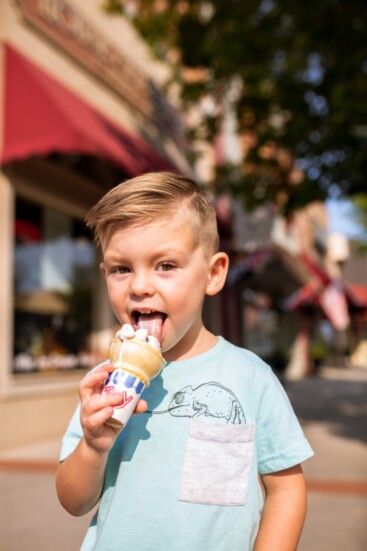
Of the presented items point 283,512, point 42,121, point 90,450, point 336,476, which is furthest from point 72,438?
point 42,121

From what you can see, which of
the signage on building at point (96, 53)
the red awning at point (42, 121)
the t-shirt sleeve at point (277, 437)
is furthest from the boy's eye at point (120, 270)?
the signage on building at point (96, 53)

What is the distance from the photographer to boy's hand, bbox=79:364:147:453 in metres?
1.21

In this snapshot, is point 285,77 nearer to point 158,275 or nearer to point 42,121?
point 42,121

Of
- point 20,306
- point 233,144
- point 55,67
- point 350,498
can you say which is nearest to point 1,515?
point 350,498

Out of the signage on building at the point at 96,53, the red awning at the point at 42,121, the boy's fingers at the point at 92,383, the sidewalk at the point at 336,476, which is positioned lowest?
the sidewalk at the point at 336,476

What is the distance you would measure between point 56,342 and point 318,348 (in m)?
16.7

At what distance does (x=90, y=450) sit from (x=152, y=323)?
0.35 m

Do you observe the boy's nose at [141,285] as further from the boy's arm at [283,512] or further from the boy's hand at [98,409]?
the boy's arm at [283,512]

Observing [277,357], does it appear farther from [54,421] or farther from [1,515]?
[1,515]

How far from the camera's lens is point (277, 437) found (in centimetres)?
147

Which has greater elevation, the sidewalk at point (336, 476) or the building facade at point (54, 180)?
the building facade at point (54, 180)

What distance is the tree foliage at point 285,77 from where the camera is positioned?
25.2 ft

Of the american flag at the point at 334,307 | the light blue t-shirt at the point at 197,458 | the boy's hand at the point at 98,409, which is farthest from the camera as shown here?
the american flag at the point at 334,307

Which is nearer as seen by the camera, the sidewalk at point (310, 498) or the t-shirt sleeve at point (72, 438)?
the t-shirt sleeve at point (72, 438)
